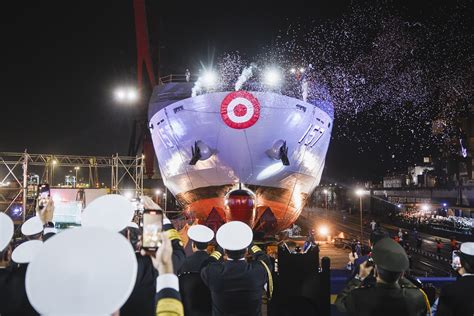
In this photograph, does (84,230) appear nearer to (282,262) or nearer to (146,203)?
(146,203)

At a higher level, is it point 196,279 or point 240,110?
point 240,110

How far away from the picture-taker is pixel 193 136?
1549cm

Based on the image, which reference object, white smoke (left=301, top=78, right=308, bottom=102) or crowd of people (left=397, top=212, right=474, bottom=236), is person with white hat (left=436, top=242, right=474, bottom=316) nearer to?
white smoke (left=301, top=78, right=308, bottom=102)

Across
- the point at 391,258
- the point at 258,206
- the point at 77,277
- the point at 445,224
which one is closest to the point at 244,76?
the point at 258,206

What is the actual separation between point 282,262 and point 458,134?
35.5 metres

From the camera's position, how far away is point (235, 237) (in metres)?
3.13

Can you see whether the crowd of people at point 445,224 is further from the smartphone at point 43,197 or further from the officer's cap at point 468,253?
the smartphone at point 43,197

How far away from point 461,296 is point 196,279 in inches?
100

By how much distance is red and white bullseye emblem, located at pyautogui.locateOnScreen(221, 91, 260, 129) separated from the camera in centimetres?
1476

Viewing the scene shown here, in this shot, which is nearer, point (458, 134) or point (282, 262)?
point (282, 262)

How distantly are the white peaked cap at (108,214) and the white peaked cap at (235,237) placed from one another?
1048 mm

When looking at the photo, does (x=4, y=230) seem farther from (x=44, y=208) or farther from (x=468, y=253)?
(x=468, y=253)

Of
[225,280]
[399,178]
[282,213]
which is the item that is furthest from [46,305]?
[399,178]

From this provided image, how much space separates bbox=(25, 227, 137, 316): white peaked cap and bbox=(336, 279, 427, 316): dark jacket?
1907 mm
